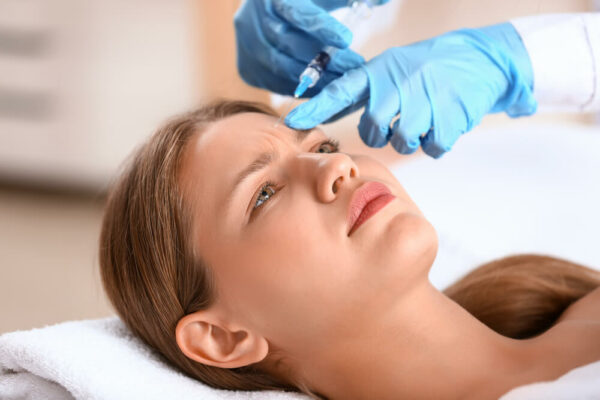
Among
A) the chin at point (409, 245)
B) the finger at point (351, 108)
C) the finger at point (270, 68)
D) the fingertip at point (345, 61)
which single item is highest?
the fingertip at point (345, 61)

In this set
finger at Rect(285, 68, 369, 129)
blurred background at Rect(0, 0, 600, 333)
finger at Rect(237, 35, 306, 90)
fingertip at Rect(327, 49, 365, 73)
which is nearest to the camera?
finger at Rect(285, 68, 369, 129)

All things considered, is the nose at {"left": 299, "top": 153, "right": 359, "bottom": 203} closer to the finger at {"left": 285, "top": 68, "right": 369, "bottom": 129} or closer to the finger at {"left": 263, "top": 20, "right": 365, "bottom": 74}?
the finger at {"left": 285, "top": 68, "right": 369, "bottom": 129}

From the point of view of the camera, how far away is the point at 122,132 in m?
3.30

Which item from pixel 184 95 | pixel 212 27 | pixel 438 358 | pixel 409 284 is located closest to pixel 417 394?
pixel 438 358

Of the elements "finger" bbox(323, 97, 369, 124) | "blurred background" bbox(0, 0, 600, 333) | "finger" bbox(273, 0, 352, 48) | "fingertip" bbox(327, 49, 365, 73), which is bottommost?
"blurred background" bbox(0, 0, 600, 333)

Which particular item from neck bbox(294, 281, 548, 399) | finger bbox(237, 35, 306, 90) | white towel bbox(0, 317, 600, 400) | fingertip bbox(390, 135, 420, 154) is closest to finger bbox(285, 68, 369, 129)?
fingertip bbox(390, 135, 420, 154)

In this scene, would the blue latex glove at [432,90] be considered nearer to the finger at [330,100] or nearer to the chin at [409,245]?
the finger at [330,100]

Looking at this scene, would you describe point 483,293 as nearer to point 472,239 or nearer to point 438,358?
point 472,239

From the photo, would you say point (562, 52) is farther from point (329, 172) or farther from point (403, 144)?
point (329, 172)

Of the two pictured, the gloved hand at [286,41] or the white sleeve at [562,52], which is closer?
the gloved hand at [286,41]

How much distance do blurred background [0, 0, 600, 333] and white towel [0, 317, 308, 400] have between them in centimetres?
167

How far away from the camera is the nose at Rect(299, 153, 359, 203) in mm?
1064

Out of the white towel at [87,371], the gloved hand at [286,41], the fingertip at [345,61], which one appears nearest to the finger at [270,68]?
the gloved hand at [286,41]

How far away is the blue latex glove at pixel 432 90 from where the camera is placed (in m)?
1.20
